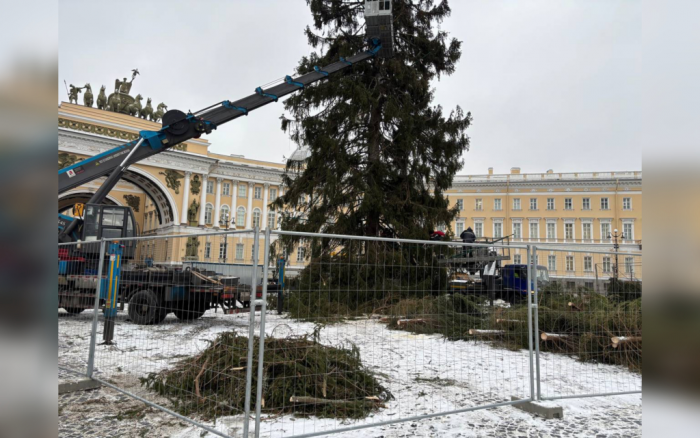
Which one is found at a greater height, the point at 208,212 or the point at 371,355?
the point at 208,212

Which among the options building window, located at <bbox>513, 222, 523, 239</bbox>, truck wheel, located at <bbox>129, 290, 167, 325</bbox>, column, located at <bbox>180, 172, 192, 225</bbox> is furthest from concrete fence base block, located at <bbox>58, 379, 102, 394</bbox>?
building window, located at <bbox>513, 222, 523, 239</bbox>

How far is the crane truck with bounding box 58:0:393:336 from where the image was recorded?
25.5 ft

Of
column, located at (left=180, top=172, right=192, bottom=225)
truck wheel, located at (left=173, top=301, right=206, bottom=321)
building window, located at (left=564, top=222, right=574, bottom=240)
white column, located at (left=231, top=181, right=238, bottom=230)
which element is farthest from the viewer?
building window, located at (left=564, top=222, right=574, bottom=240)

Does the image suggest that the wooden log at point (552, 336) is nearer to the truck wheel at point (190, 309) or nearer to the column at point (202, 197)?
the truck wheel at point (190, 309)

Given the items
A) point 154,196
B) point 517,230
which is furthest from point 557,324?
point 517,230

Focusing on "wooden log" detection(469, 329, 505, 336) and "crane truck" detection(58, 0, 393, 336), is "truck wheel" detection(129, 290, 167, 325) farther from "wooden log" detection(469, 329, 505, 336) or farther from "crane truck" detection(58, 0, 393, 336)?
"wooden log" detection(469, 329, 505, 336)

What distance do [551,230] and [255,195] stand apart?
45.4 m

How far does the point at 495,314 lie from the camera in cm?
820

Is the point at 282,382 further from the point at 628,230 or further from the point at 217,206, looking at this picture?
the point at 628,230

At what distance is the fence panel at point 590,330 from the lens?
6680 millimetres

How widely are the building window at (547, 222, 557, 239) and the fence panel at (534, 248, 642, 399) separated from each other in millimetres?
65461

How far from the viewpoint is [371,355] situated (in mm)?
7422
